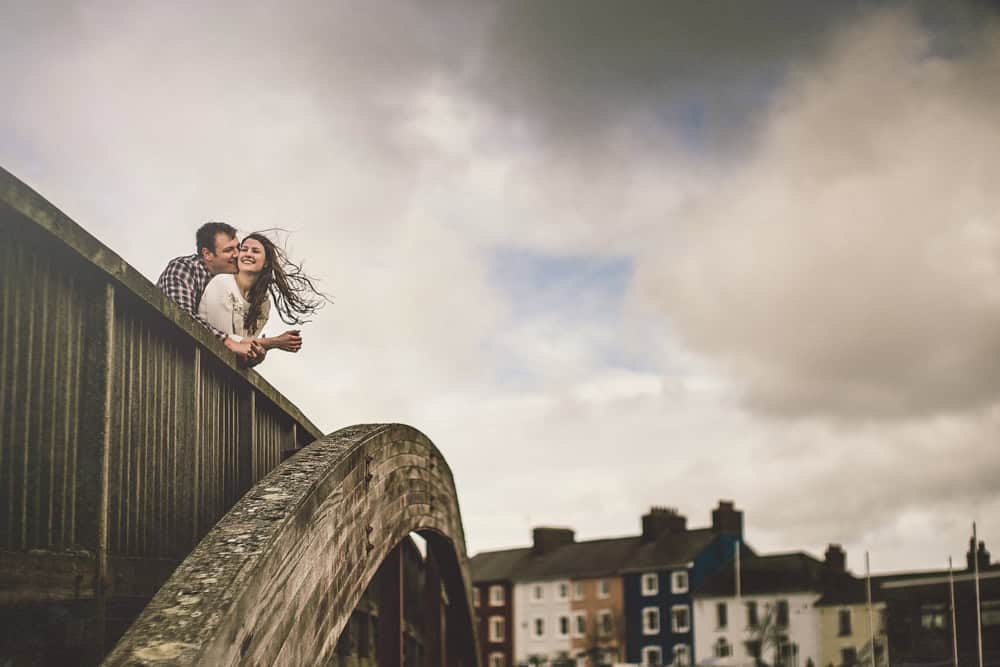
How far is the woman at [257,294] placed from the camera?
695cm

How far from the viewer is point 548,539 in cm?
8531

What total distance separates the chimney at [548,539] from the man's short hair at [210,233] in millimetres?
79149

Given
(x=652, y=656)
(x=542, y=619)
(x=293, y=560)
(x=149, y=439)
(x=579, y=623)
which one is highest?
(x=149, y=439)

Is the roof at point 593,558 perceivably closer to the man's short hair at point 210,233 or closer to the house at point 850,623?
the house at point 850,623

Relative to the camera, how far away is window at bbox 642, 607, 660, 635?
73.6 m

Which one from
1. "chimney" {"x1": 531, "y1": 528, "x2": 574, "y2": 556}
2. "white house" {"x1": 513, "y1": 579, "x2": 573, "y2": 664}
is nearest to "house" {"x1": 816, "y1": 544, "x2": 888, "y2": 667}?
"white house" {"x1": 513, "y1": 579, "x2": 573, "y2": 664}

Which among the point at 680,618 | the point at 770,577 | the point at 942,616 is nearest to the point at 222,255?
the point at 942,616

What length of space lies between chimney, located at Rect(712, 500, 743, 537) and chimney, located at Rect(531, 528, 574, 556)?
13.6 metres

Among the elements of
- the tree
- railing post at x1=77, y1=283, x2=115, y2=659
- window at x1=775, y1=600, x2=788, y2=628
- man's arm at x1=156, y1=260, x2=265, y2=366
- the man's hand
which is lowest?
the tree

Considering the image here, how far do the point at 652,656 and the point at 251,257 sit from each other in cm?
6910

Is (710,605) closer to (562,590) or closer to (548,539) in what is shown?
(562,590)

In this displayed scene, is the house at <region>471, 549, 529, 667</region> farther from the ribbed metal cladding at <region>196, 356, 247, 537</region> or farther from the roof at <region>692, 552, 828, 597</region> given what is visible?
the ribbed metal cladding at <region>196, 356, 247, 537</region>

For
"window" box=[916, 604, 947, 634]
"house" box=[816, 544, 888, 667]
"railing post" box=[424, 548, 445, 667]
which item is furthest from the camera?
"house" box=[816, 544, 888, 667]

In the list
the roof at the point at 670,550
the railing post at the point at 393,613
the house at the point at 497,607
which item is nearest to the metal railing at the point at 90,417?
the railing post at the point at 393,613
